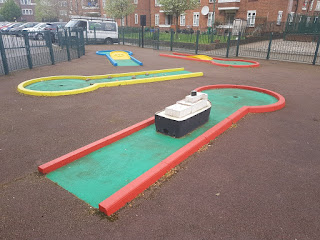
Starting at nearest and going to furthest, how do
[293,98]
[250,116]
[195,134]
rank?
[195,134] < [250,116] < [293,98]

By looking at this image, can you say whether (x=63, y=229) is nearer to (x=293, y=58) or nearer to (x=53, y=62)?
(x=53, y=62)

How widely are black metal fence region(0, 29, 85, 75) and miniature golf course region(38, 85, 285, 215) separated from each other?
7.69 metres

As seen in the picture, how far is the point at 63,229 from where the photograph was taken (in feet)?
8.77

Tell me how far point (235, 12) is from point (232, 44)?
553 inches

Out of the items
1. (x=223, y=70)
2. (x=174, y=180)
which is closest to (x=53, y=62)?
(x=223, y=70)

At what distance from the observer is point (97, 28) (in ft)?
74.4

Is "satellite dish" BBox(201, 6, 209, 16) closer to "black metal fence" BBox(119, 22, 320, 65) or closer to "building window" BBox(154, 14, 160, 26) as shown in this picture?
"building window" BBox(154, 14, 160, 26)

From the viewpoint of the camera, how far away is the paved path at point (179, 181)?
2703 mm

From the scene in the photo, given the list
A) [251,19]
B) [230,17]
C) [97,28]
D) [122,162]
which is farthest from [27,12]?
[122,162]

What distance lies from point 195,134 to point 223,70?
850cm

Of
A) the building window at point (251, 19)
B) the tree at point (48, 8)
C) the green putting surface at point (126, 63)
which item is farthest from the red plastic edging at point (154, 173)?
the tree at point (48, 8)

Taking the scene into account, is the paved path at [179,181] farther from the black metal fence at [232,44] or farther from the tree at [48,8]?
the tree at [48,8]

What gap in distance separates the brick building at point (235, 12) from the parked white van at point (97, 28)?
12267mm

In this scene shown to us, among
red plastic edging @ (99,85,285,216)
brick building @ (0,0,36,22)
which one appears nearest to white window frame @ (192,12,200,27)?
red plastic edging @ (99,85,285,216)
